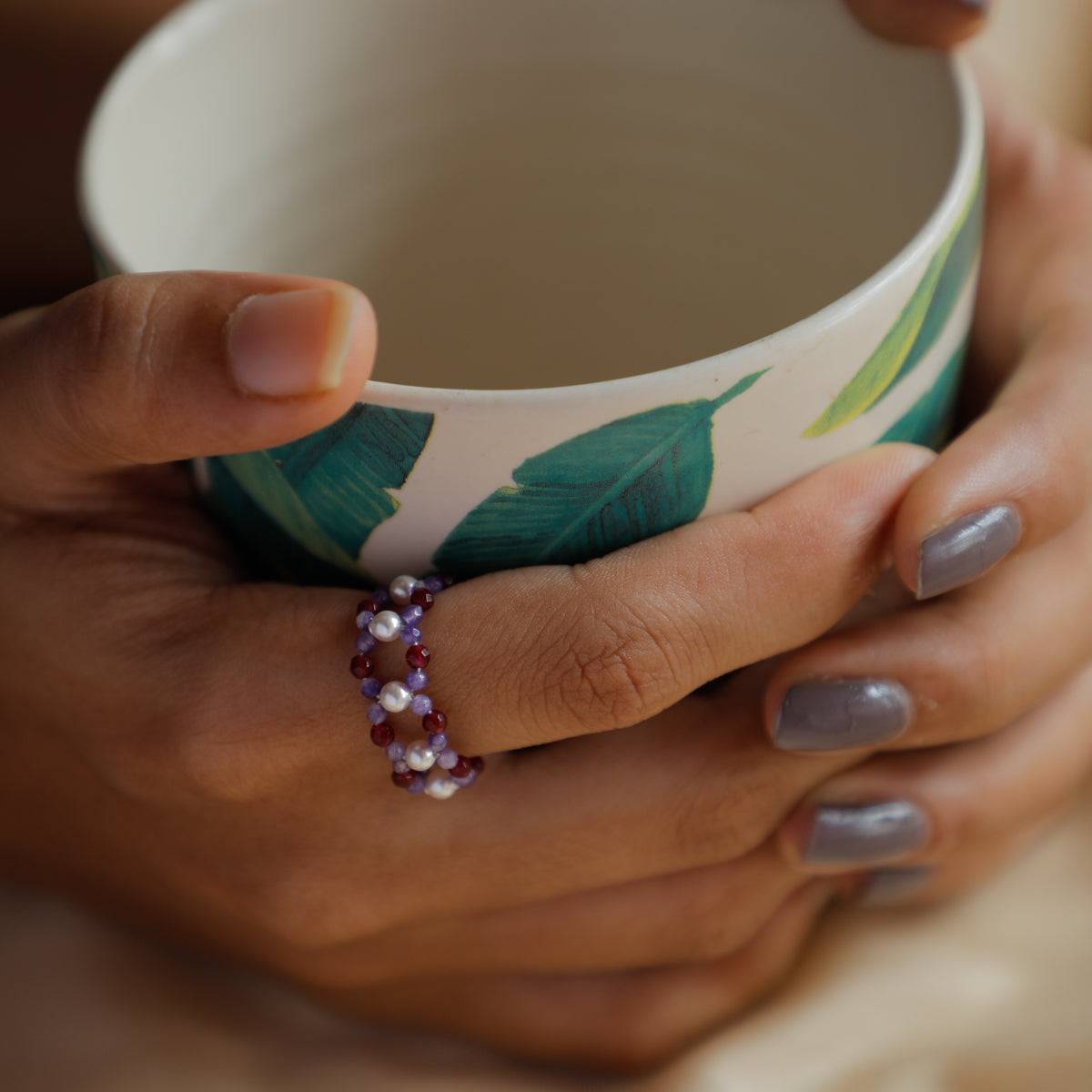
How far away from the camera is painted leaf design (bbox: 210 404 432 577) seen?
410 millimetres

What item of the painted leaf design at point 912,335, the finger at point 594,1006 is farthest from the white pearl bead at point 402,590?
the finger at point 594,1006

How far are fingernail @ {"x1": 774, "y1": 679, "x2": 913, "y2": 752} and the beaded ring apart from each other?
14cm

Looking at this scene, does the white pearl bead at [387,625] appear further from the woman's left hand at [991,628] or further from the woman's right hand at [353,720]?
the woman's left hand at [991,628]

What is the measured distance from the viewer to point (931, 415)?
1.71 ft

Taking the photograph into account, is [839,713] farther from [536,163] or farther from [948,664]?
[536,163]

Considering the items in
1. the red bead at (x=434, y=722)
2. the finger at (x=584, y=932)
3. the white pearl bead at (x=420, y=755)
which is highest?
the red bead at (x=434, y=722)

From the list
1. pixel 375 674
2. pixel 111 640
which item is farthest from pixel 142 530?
pixel 375 674

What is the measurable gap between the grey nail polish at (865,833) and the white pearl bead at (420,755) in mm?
200

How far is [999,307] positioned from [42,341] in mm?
459

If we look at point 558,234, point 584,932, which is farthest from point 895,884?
point 558,234

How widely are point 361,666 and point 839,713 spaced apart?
0.64 feet

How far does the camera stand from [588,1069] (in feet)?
2.02

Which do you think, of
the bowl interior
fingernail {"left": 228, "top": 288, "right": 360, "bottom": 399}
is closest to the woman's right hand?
fingernail {"left": 228, "top": 288, "right": 360, "bottom": 399}

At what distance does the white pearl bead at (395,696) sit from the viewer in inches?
18.0
